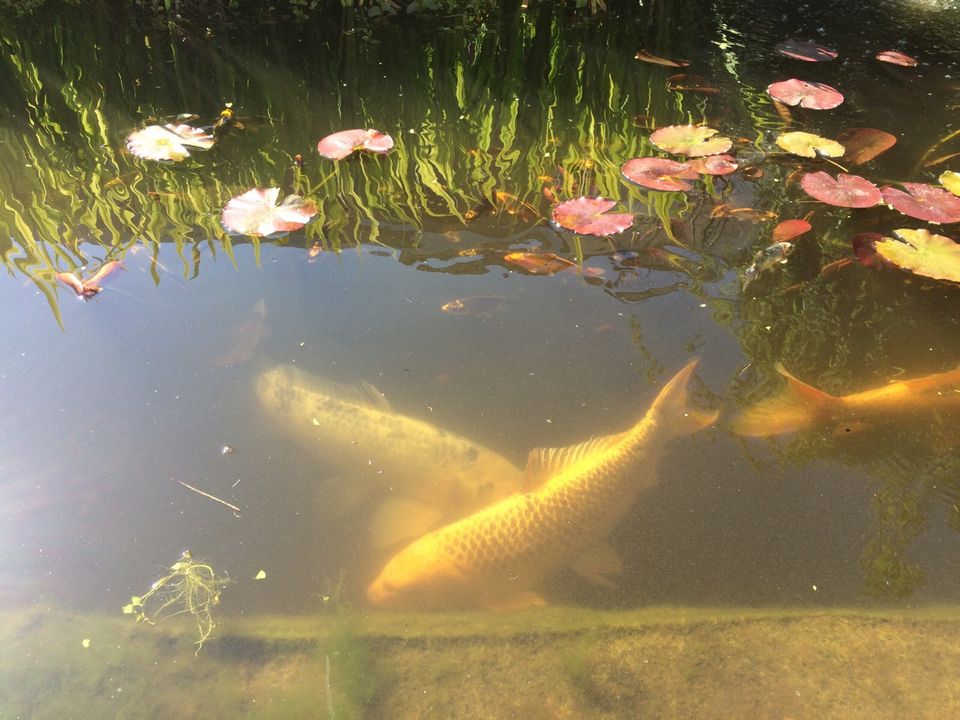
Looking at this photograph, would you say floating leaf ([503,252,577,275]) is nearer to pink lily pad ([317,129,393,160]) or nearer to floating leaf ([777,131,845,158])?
pink lily pad ([317,129,393,160])

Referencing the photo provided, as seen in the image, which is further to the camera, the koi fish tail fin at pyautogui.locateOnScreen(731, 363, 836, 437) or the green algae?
the koi fish tail fin at pyautogui.locateOnScreen(731, 363, 836, 437)

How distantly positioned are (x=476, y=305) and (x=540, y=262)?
1.07 feet

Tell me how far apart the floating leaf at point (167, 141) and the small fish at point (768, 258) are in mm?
2604

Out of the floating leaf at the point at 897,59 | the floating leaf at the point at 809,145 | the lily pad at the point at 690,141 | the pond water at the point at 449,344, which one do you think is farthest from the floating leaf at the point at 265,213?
the floating leaf at the point at 897,59

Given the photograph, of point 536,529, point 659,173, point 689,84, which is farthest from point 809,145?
point 536,529

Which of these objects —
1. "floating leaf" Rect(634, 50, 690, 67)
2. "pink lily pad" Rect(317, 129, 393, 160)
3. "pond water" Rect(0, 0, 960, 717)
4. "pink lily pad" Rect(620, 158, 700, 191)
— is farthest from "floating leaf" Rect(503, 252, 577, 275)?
"floating leaf" Rect(634, 50, 690, 67)

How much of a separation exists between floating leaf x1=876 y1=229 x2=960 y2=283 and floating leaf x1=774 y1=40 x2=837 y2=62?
2.15m

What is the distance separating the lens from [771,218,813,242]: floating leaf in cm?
256

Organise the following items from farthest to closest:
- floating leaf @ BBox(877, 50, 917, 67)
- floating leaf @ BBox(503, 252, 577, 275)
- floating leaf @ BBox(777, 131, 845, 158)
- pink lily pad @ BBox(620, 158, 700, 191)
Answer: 1. floating leaf @ BBox(877, 50, 917, 67)
2. floating leaf @ BBox(777, 131, 845, 158)
3. pink lily pad @ BBox(620, 158, 700, 191)
4. floating leaf @ BBox(503, 252, 577, 275)

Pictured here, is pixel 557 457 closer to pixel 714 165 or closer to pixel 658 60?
pixel 714 165

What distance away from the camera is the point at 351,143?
3.21 metres

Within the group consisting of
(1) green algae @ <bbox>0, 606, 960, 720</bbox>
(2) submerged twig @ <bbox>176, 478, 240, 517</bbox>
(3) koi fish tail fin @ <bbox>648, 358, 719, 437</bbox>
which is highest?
(3) koi fish tail fin @ <bbox>648, 358, 719, 437</bbox>

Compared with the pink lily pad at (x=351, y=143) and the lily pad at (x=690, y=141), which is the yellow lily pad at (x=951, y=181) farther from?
→ the pink lily pad at (x=351, y=143)

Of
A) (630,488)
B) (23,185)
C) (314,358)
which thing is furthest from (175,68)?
(630,488)
